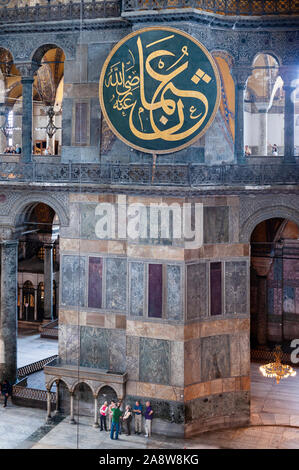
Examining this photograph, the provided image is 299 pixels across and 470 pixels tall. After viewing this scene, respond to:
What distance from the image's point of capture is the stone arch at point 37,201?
14.1 meters

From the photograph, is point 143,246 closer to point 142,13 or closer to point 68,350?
point 68,350

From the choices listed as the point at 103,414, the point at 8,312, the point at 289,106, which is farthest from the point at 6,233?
the point at 289,106

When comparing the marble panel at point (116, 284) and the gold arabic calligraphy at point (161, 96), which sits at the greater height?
the gold arabic calligraphy at point (161, 96)

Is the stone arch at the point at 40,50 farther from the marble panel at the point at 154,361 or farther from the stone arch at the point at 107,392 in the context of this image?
the stone arch at the point at 107,392

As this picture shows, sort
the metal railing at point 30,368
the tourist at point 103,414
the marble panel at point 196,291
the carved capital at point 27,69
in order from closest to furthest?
the marble panel at point 196,291, the tourist at point 103,414, the carved capital at point 27,69, the metal railing at point 30,368

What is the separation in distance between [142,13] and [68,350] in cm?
774

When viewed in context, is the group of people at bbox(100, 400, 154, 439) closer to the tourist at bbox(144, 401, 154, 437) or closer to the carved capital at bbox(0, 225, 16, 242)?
the tourist at bbox(144, 401, 154, 437)

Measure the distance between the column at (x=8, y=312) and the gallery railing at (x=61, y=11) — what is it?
534 centimetres

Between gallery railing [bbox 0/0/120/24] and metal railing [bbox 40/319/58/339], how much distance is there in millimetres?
10023

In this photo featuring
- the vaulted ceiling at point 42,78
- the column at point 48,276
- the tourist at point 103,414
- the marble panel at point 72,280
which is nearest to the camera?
the tourist at point 103,414

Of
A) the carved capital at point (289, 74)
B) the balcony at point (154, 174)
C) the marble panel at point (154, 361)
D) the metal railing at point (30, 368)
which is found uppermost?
the carved capital at point (289, 74)

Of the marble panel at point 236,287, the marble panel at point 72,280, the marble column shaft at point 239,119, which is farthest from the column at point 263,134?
the marble panel at point 72,280

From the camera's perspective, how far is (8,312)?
14.9m

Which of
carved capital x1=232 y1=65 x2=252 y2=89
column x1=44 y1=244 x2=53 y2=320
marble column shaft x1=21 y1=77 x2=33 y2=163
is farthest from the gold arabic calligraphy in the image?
column x1=44 y1=244 x2=53 y2=320
